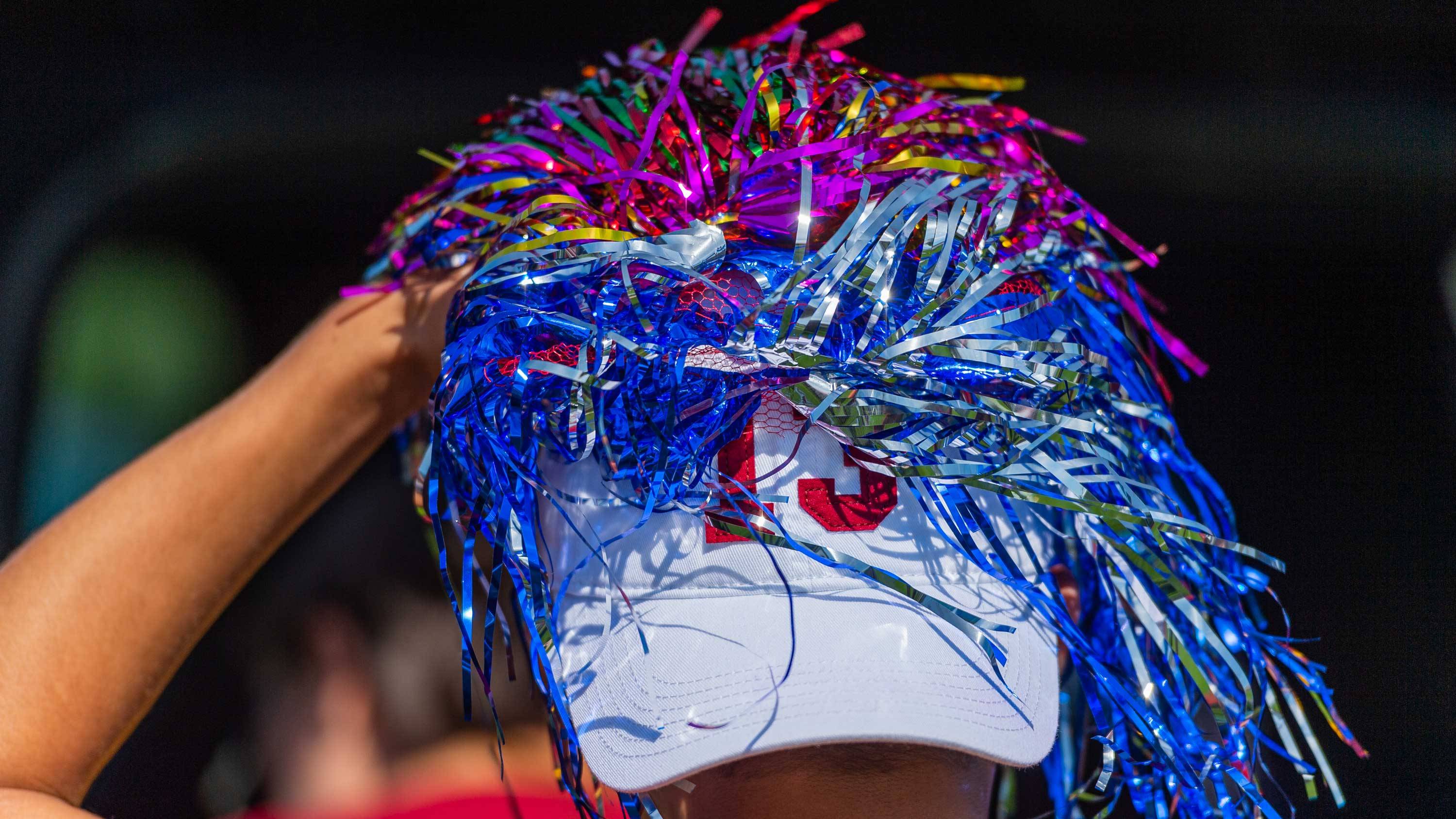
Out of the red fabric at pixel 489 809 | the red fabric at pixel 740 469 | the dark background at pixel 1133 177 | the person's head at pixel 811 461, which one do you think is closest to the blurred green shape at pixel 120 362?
the dark background at pixel 1133 177

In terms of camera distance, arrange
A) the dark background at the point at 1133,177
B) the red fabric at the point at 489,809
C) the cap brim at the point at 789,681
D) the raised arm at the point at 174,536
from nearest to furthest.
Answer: the cap brim at the point at 789,681 < the raised arm at the point at 174,536 < the red fabric at the point at 489,809 < the dark background at the point at 1133,177

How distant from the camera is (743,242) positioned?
0.67 metres

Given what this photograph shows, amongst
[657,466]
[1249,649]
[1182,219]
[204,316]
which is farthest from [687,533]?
[204,316]

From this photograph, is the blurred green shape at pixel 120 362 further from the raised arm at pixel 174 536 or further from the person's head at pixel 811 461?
the person's head at pixel 811 461

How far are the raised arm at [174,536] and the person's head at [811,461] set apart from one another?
182mm

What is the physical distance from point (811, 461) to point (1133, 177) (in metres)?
Result: 1.19

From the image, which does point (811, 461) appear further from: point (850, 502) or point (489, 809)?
point (489, 809)

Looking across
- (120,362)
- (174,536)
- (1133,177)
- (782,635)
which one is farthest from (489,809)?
(1133,177)

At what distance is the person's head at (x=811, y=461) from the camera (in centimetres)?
62

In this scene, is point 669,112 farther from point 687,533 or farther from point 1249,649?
point 1249,649

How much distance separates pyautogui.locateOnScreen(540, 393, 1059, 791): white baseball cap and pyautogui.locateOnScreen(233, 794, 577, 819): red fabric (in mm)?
521

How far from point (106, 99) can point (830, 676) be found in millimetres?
1503

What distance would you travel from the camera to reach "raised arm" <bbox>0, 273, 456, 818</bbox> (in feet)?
2.43

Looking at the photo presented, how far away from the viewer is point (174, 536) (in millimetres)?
799
